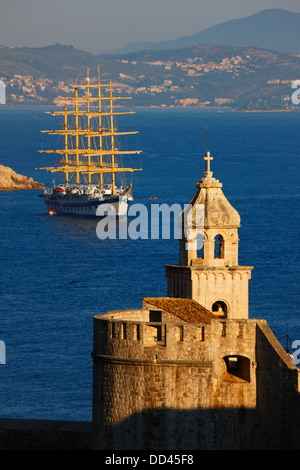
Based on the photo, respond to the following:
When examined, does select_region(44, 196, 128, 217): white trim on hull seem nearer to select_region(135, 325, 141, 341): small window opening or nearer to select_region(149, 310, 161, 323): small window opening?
select_region(149, 310, 161, 323): small window opening

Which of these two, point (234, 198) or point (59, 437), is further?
point (234, 198)

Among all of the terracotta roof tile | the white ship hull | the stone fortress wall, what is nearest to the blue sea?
the white ship hull

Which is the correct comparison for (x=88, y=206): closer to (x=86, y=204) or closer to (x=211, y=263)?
(x=86, y=204)

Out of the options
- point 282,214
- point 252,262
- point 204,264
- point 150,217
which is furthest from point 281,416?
point 150,217

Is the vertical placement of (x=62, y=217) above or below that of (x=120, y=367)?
above

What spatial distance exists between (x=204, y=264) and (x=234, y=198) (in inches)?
5537

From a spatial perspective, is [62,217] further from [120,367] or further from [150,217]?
[120,367]

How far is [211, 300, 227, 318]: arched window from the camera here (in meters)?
33.0

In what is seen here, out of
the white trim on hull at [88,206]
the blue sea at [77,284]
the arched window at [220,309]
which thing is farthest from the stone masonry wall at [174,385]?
the white trim on hull at [88,206]

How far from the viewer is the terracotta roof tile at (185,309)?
97.8 ft

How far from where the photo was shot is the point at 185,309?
30.3m

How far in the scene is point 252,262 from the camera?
116812 mm

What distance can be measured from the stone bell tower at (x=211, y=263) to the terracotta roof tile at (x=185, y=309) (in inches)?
66.4
